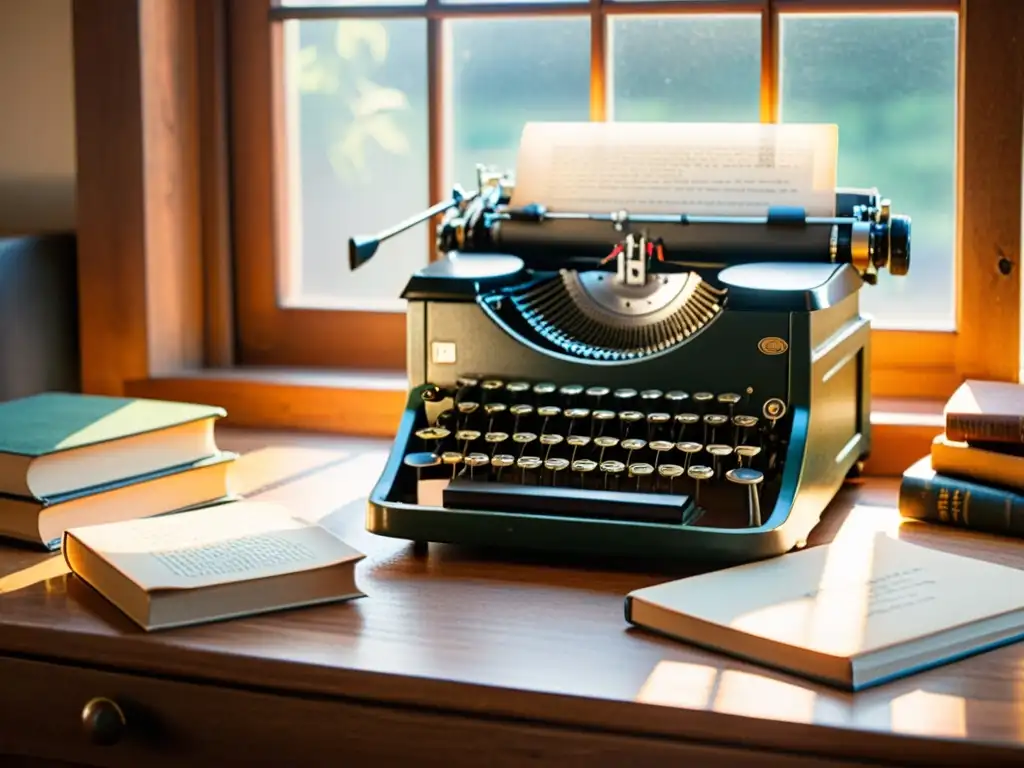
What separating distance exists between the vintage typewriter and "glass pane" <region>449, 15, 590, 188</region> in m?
0.41

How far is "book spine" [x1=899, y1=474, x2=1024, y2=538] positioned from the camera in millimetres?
1467

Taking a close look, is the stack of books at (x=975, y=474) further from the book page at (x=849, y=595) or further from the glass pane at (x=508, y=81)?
the glass pane at (x=508, y=81)

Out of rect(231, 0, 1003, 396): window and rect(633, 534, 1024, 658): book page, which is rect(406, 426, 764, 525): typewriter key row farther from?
rect(231, 0, 1003, 396): window

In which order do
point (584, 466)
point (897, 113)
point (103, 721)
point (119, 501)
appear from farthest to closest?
point (897, 113) → point (119, 501) → point (584, 466) → point (103, 721)

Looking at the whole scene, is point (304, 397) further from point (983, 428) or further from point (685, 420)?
point (983, 428)

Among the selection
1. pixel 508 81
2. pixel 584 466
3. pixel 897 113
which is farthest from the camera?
pixel 508 81

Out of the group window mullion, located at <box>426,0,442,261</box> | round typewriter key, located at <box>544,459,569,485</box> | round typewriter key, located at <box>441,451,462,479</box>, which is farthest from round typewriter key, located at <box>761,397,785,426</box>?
window mullion, located at <box>426,0,442,261</box>

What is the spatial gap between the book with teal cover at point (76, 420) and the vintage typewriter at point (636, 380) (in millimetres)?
264

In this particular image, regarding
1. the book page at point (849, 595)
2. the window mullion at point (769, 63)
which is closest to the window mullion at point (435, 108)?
the window mullion at point (769, 63)

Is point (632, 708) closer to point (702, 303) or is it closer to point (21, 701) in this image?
point (21, 701)

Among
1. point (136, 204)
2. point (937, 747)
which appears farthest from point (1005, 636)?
point (136, 204)

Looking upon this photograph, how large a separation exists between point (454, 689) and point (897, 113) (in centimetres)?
120

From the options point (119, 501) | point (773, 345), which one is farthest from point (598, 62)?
point (119, 501)

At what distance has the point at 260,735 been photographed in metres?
1.19
